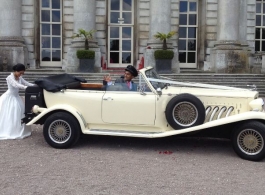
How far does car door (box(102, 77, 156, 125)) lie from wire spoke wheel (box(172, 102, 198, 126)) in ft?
1.43

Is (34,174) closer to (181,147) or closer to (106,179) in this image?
(106,179)

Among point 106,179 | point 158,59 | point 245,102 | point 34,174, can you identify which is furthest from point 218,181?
point 158,59

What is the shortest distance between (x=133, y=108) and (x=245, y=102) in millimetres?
1972

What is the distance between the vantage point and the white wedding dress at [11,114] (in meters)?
8.11

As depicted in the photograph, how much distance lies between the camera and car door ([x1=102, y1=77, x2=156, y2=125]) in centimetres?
701

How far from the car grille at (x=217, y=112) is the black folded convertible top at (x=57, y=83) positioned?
275cm

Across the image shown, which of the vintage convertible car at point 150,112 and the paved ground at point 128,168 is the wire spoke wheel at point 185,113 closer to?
the vintage convertible car at point 150,112

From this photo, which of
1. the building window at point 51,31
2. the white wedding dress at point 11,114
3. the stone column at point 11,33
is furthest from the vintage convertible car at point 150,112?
the building window at point 51,31

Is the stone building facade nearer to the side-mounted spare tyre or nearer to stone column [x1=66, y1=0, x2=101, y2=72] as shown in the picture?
stone column [x1=66, y1=0, x2=101, y2=72]

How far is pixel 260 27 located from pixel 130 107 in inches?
702

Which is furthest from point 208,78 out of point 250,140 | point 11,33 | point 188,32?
point 250,140

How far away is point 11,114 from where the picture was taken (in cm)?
816

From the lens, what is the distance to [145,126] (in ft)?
23.2

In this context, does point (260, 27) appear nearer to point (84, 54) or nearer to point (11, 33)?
point (84, 54)
